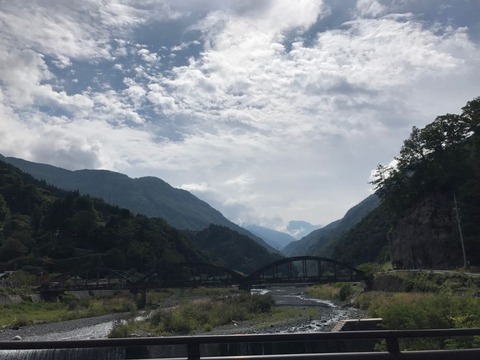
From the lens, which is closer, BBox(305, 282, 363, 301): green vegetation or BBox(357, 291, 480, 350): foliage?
BBox(357, 291, 480, 350): foliage

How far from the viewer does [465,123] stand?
243 ft

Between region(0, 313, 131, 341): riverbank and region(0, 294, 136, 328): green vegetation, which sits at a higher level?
region(0, 294, 136, 328): green vegetation

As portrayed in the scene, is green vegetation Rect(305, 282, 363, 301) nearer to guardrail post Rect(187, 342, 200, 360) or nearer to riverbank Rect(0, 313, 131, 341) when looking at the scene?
riverbank Rect(0, 313, 131, 341)

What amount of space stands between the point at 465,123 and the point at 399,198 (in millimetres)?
16277

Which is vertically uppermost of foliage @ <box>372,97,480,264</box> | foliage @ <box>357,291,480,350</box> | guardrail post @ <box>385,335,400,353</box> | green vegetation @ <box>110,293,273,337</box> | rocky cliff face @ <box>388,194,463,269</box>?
foliage @ <box>372,97,480,264</box>

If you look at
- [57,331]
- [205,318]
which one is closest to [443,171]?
[205,318]

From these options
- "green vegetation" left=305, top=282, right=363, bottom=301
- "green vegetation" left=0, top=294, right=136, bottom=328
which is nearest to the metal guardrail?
"green vegetation" left=0, top=294, right=136, bottom=328

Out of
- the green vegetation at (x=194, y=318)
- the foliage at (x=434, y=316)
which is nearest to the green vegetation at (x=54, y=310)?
the green vegetation at (x=194, y=318)

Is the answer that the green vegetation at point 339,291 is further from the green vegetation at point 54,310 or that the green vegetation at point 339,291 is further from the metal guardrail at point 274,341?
the metal guardrail at point 274,341

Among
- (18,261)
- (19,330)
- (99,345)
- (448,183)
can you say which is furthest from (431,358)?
(18,261)

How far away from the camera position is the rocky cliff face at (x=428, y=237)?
67.2 meters

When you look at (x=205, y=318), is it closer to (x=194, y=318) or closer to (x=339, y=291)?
(x=194, y=318)

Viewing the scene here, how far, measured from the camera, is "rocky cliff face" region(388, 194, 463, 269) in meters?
67.2

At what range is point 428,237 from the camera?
7381 centimetres
